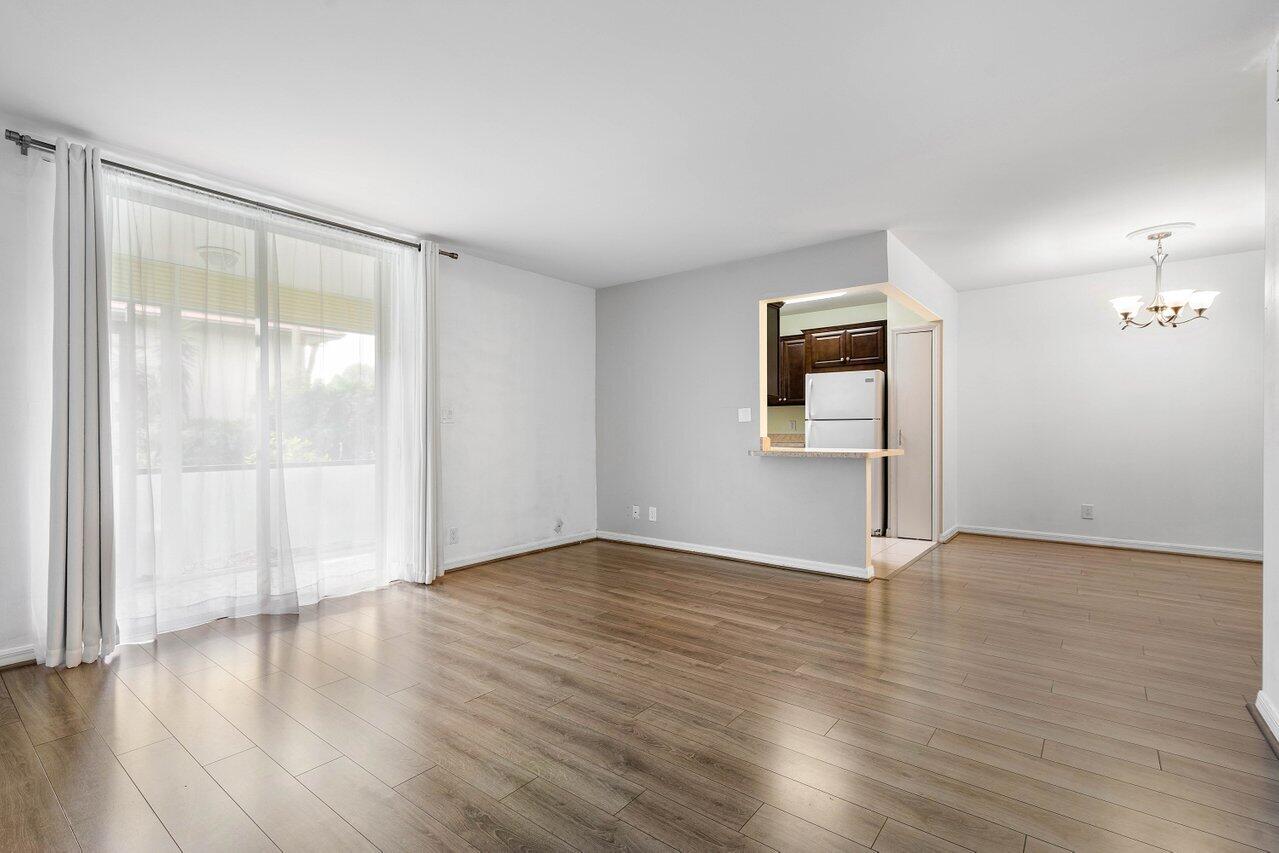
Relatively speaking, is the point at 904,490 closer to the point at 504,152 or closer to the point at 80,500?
the point at 504,152

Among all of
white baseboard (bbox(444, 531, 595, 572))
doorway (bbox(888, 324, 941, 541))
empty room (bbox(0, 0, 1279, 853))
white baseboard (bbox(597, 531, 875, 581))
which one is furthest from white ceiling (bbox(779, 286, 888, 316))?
white baseboard (bbox(444, 531, 595, 572))

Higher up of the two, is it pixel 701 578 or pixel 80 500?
pixel 80 500

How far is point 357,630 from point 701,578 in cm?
237

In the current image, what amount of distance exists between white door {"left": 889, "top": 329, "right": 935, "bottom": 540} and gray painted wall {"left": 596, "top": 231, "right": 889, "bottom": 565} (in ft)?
6.38

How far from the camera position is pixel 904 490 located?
604 cm

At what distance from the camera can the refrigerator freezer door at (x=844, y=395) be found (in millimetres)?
5934

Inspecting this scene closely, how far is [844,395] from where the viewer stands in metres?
6.06

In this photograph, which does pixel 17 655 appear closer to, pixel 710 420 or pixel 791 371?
pixel 710 420

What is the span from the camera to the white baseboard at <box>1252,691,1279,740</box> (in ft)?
6.64

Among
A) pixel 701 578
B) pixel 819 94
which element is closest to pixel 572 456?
pixel 701 578

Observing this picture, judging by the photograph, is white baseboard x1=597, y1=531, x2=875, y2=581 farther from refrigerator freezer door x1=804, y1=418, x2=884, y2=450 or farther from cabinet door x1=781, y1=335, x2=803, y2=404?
cabinet door x1=781, y1=335, x2=803, y2=404

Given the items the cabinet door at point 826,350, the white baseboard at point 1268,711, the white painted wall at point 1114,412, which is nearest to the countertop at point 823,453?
the cabinet door at point 826,350

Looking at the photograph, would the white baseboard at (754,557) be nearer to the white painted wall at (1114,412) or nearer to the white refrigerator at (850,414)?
the white refrigerator at (850,414)

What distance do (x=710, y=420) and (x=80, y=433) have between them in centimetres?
413
